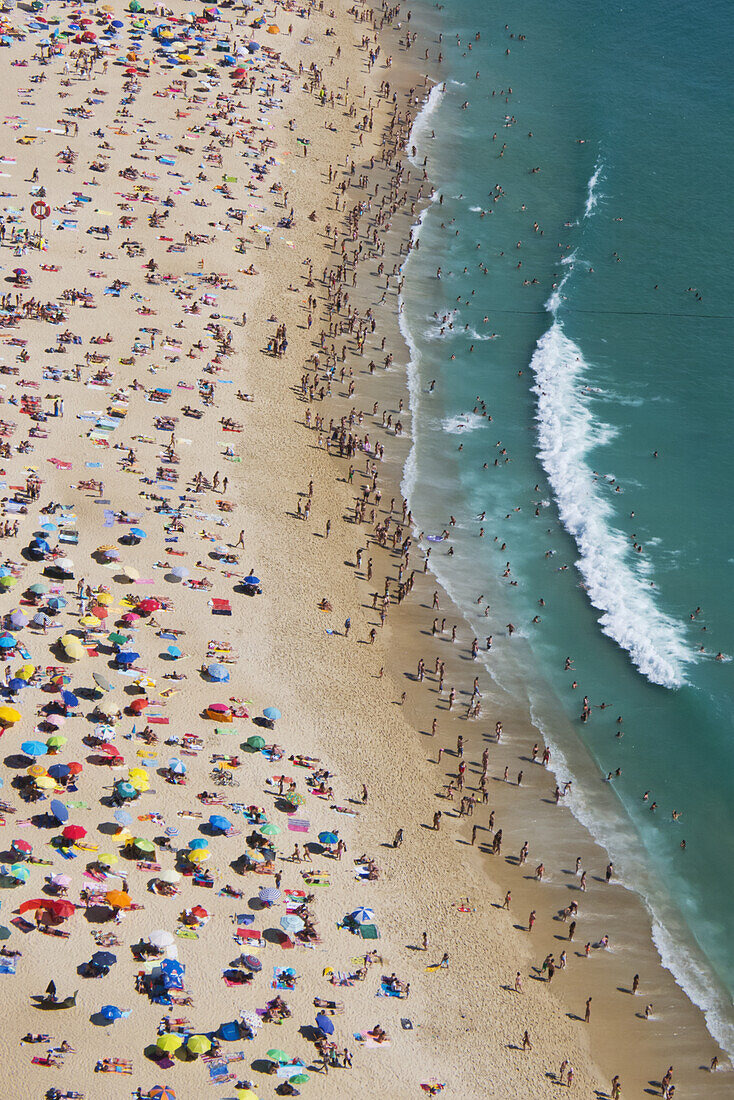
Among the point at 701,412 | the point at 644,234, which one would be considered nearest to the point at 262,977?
the point at 701,412

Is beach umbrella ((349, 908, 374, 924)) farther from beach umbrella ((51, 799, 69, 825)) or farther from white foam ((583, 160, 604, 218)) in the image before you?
white foam ((583, 160, 604, 218))

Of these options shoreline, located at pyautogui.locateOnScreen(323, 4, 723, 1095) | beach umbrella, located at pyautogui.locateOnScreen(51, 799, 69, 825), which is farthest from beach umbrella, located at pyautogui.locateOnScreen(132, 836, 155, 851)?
shoreline, located at pyautogui.locateOnScreen(323, 4, 723, 1095)

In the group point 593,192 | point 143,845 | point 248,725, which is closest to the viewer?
point 143,845

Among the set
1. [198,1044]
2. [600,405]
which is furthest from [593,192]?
[198,1044]

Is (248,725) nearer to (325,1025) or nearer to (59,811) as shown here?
(59,811)

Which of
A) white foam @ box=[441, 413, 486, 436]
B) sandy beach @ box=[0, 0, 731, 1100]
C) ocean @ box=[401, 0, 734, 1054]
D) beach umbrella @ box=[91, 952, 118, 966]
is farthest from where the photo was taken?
white foam @ box=[441, 413, 486, 436]

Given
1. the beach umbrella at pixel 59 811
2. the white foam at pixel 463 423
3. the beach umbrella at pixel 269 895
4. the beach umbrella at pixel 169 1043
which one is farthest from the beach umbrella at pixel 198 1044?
the white foam at pixel 463 423

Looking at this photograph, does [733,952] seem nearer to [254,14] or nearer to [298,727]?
[298,727]

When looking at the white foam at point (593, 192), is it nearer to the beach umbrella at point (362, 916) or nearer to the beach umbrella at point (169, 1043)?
the beach umbrella at point (362, 916)

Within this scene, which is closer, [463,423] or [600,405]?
[463,423]
